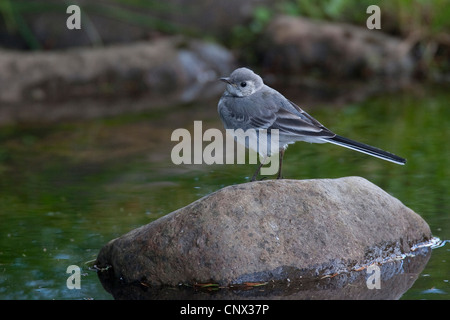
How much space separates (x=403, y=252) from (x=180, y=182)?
2615mm

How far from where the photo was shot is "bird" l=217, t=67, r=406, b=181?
509cm

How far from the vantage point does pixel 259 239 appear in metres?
4.75

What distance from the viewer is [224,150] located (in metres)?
8.42

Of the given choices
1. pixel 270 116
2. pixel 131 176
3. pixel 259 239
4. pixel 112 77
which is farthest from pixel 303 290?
pixel 112 77

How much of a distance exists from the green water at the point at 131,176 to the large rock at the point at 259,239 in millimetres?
340

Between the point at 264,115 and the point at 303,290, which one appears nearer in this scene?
the point at 303,290

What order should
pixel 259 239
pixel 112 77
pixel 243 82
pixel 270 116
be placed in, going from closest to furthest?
pixel 259 239, pixel 270 116, pixel 243 82, pixel 112 77

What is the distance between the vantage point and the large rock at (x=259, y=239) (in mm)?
Answer: 4691

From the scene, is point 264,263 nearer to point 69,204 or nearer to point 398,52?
point 69,204

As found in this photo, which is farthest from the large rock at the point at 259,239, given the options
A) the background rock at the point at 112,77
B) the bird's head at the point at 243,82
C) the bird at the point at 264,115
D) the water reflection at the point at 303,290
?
the background rock at the point at 112,77

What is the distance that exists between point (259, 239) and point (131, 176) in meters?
2.97

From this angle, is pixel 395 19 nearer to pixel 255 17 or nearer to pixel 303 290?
pixel 255 17

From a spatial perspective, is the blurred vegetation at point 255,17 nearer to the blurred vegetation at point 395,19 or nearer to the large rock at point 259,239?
the blurred vegetation at point 395,19

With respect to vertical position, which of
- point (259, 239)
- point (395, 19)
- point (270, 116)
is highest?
point (395, 19)
